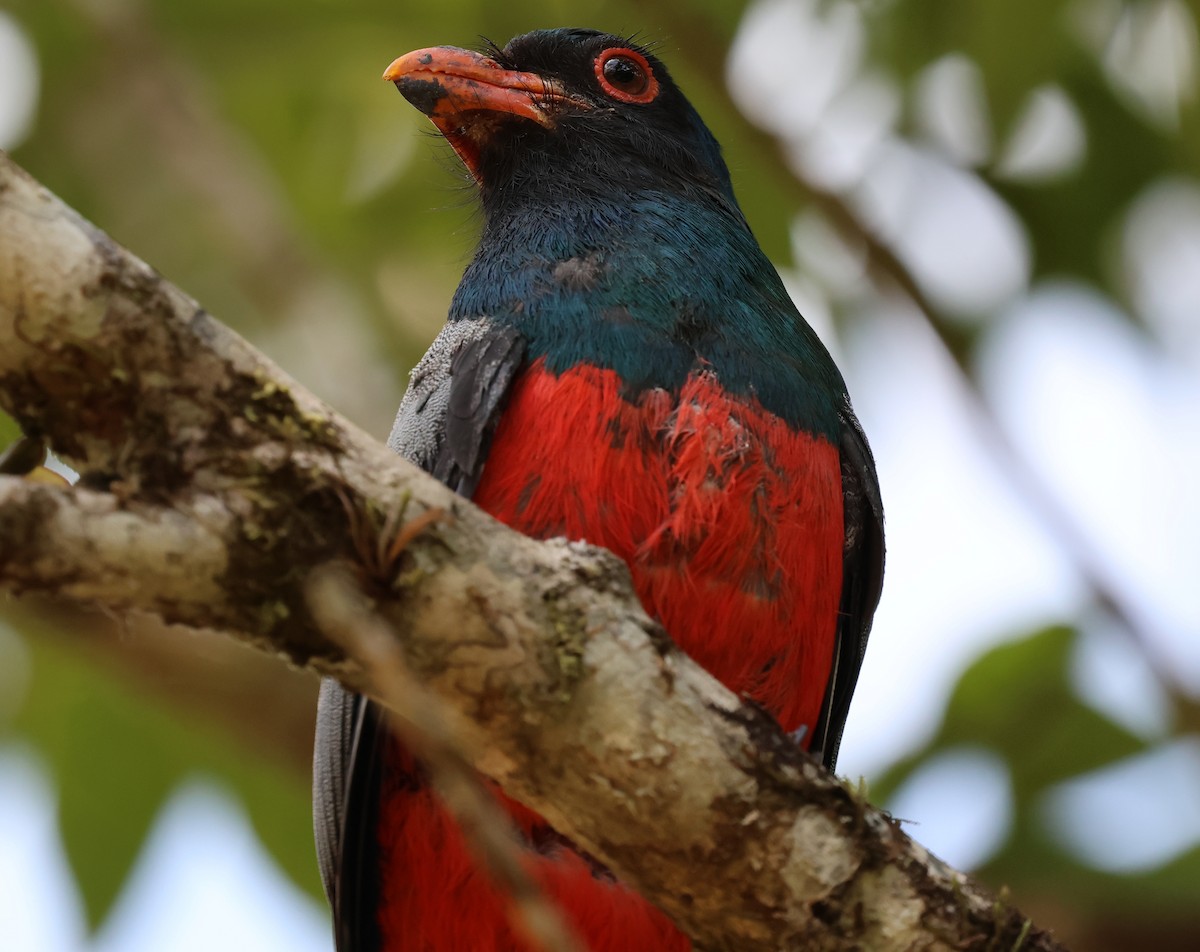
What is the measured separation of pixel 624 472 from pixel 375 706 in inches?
31.2

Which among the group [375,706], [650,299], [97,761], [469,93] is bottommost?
[97,761]

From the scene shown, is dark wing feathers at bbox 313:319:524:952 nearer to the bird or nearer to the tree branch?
the bird

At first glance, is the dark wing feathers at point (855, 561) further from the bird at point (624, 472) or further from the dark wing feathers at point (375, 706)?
the dark wing feathers at point (375, 706)

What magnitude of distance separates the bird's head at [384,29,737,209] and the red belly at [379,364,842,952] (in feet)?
3.44

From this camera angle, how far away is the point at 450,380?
12.9 ft

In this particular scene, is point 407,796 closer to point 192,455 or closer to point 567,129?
point 192,455

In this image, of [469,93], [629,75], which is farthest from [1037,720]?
[469,93]

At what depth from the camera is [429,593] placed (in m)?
2.67

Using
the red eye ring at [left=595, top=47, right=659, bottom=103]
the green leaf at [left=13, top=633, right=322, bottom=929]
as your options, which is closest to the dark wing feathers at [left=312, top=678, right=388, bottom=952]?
the green leaf at [left=13, top=633, right=322, bottom=929]

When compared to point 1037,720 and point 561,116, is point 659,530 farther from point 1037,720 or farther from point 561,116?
point 1037,720

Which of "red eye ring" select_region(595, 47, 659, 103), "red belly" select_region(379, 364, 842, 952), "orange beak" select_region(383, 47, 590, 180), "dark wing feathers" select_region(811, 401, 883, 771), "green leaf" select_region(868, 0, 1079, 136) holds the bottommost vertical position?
"red belly" select_region(379, 364, 842, 952)

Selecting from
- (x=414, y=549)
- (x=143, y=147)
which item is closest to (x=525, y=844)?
(x=414, y=549)

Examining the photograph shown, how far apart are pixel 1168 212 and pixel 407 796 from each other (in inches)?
147

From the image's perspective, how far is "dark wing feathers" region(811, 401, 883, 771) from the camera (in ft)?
14.3
